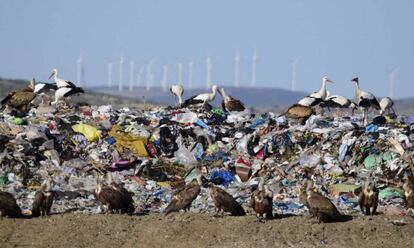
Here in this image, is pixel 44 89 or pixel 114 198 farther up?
pixel 44 89

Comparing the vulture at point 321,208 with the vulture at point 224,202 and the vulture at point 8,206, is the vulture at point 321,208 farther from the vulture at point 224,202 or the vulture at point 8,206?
the vulture at point 8,206

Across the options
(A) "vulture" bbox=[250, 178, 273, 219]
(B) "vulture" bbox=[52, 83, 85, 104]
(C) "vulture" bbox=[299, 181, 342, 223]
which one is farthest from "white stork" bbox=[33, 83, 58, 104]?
(C) "vulture" bbox=[299, 181, 342, 223]

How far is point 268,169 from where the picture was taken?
797 inches

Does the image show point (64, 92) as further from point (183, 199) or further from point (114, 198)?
point (183, 199)

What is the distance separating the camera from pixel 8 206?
53.8ft

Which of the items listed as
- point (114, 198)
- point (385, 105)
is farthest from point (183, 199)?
point (385, 105)

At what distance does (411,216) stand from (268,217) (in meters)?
2.55

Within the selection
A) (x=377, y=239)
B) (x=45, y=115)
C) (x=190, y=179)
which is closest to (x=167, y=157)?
(x=190, y=179)

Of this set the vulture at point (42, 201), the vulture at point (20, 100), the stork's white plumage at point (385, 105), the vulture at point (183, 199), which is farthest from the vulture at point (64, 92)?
the vulture at point (183, 199)

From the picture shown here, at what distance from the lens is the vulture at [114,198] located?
16.7 meters

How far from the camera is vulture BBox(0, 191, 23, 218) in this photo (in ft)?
53.6

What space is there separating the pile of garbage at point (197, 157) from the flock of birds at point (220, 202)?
71 cm

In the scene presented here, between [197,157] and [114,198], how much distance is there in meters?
4.46

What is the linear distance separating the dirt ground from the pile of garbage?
1155 millimetres
